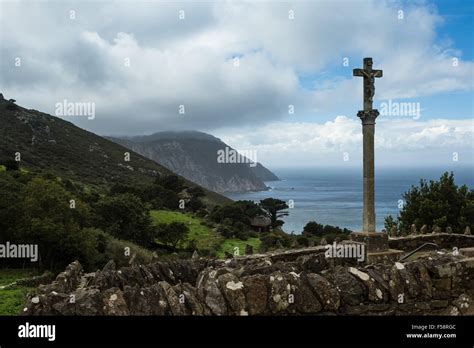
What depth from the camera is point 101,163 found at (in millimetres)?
85500

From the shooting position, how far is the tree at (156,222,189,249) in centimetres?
3550

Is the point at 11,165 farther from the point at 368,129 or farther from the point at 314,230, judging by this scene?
the point at 368,129

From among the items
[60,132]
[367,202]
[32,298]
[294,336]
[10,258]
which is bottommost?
[10,258]

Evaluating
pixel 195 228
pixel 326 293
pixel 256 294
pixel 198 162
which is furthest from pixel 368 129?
pixel 198 162

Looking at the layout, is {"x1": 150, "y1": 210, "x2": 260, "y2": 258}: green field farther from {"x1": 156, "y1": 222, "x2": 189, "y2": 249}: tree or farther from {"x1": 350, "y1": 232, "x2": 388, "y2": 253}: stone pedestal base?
{"x1": 350, "y1": 232, "x2": 388, "y2": 253}: stone pedestal base

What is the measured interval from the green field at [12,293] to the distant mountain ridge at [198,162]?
130 metres

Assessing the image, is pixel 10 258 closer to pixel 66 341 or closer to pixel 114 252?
pixel 114 252

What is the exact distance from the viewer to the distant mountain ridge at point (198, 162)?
533 feet

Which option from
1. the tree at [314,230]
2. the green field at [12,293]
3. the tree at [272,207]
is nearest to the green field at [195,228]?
the tree at [314,230]

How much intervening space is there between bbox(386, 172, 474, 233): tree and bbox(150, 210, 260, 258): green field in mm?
11256

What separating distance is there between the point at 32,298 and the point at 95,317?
819mm

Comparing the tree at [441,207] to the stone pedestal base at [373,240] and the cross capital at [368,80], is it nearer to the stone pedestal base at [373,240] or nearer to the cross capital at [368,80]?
the stone pedestal base at [373,240]

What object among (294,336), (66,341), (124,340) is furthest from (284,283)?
(66,341)

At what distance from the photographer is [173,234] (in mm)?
35562
